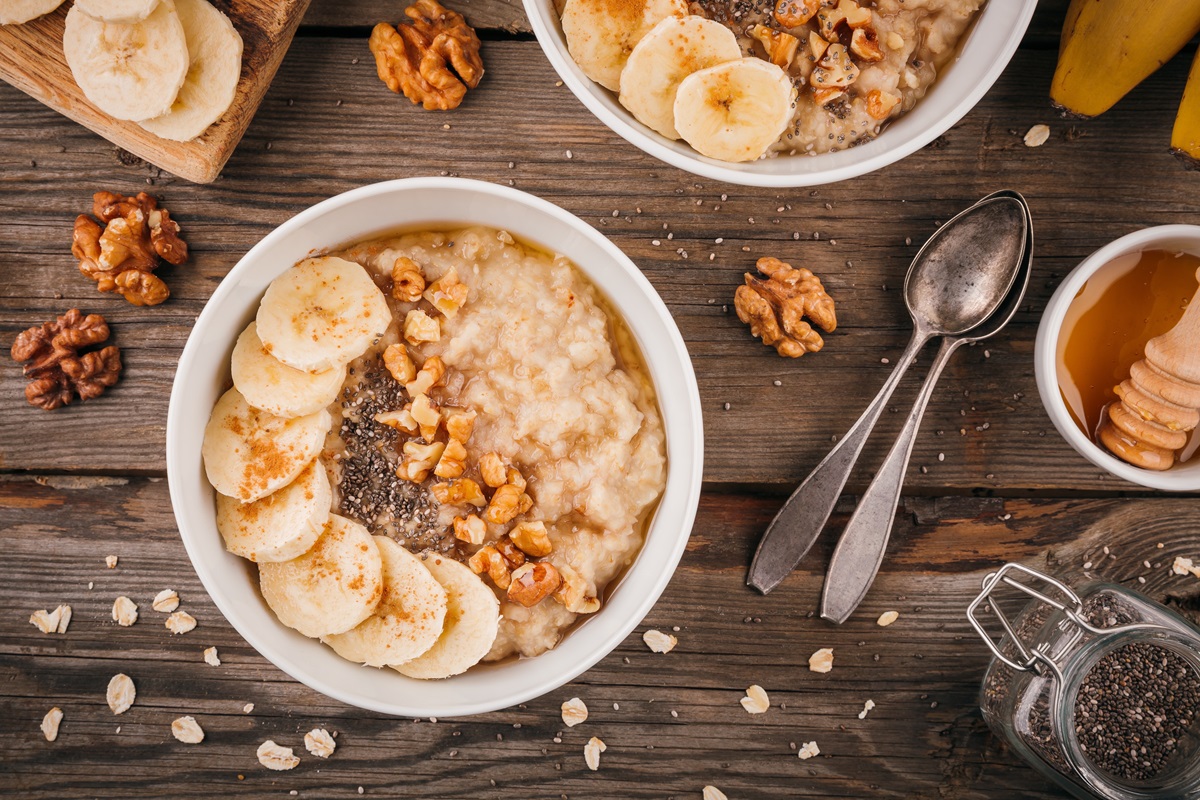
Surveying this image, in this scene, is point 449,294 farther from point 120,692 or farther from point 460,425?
point 120,692

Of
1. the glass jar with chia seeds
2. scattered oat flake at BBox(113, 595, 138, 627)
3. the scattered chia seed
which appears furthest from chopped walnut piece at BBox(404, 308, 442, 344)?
the scattered chia seed

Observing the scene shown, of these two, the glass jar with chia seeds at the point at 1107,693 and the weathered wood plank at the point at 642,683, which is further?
the weathered wood plank at the point at 642,683

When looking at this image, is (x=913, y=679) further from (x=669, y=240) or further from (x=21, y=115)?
(x=21, y=115)

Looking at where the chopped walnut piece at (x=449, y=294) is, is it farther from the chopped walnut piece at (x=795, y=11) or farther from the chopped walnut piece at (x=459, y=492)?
the chopped walnut piece at (x=795, y=11)

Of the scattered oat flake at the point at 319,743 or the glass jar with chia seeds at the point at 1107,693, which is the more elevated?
the glass jar with chia seeds at the point at 1107,693

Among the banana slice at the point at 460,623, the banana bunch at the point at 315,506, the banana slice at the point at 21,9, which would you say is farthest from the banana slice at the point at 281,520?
the banana slice at the point at 21,9

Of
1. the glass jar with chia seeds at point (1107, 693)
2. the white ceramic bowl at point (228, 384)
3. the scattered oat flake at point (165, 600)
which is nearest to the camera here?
the white ceramic bowl at point (228, 384)


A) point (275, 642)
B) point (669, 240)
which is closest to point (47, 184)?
point (275, 642)
